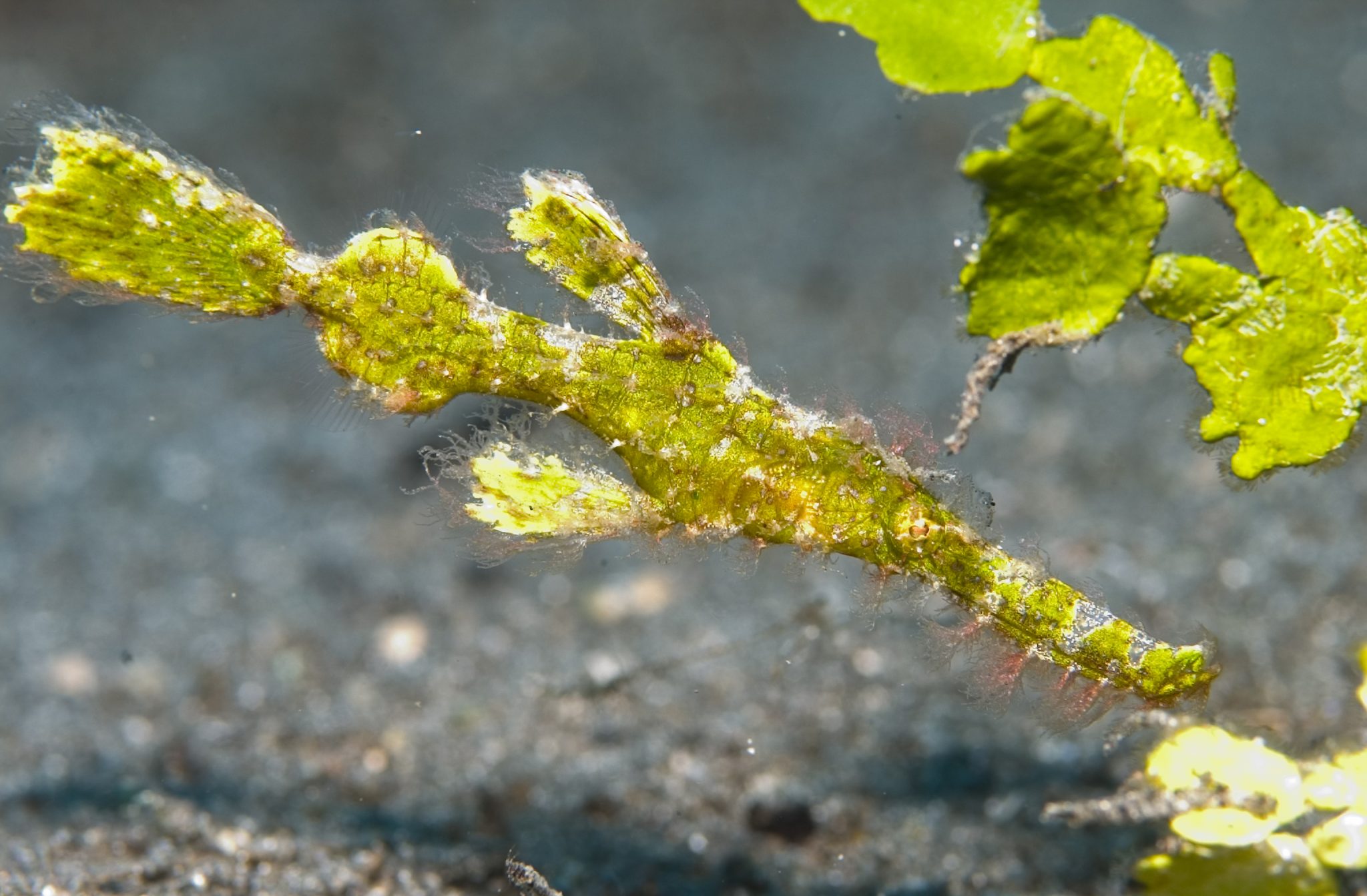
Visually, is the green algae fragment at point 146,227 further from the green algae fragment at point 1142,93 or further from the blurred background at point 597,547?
the green algae fragment at point 1142,93

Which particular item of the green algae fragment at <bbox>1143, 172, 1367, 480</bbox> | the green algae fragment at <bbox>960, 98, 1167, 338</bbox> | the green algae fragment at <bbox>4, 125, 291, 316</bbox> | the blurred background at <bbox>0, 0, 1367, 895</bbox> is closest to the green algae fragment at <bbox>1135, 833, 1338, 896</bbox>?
the blurred background at <bbox>0, 0, 1367, 895</bbox>

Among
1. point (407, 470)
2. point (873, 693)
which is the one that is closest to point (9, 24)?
point (407, 470)

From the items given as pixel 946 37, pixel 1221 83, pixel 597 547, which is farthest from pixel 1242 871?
pixel 597 547

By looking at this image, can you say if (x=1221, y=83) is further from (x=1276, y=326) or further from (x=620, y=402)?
(x=620, y=402)

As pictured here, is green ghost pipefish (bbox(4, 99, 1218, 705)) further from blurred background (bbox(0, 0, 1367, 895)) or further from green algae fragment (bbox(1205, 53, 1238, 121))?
green algae fragment (bbox(1205, 53, 1238, 121))

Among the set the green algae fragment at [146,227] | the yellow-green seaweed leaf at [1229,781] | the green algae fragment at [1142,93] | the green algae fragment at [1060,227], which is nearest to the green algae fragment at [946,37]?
the green algae fragment at [1142,93]

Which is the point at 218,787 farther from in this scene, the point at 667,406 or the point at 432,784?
the point at 667,406

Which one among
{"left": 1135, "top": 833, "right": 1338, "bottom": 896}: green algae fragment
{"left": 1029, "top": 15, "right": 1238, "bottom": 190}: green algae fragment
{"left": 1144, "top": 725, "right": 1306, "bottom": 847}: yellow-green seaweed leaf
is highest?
{"left": 1029, "top": 15, "right": 1238, "bottom": 190}: green algae fragment
